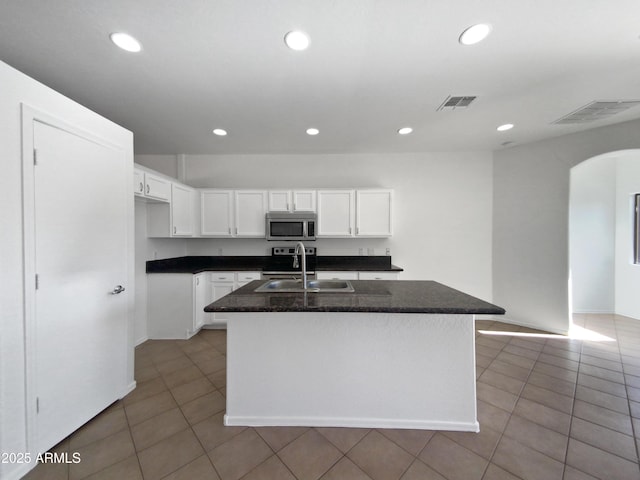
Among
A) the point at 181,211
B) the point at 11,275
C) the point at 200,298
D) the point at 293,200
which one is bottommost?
the point at 200,298

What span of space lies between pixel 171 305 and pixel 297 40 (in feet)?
10.8

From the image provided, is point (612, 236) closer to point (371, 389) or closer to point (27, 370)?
point (371, 389)

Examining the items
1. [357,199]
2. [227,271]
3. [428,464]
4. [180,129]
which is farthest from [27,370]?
[357,199]

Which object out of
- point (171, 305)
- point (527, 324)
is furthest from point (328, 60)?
point (527, 324)

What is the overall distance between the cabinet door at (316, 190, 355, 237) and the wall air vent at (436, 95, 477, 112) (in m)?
1.59

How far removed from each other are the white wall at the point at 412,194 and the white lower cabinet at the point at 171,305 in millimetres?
957

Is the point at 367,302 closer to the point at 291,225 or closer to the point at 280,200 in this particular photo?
the point at 291,225

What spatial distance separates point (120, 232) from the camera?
6.33 ft

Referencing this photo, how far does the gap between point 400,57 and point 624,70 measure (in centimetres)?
198

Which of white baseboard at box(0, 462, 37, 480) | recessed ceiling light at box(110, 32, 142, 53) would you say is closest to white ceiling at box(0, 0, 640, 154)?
recessed ceiling light at box(110, 32, 142, 53)

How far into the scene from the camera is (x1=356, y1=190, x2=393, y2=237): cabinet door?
3.60 m

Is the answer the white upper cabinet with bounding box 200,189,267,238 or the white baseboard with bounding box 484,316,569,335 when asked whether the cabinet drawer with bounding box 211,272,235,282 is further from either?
the white baseboard with bounding box 484,316,569,335

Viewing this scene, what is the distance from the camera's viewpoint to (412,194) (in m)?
3.88

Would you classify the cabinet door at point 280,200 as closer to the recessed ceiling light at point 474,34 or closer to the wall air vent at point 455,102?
the wall air vent at point 455,102
